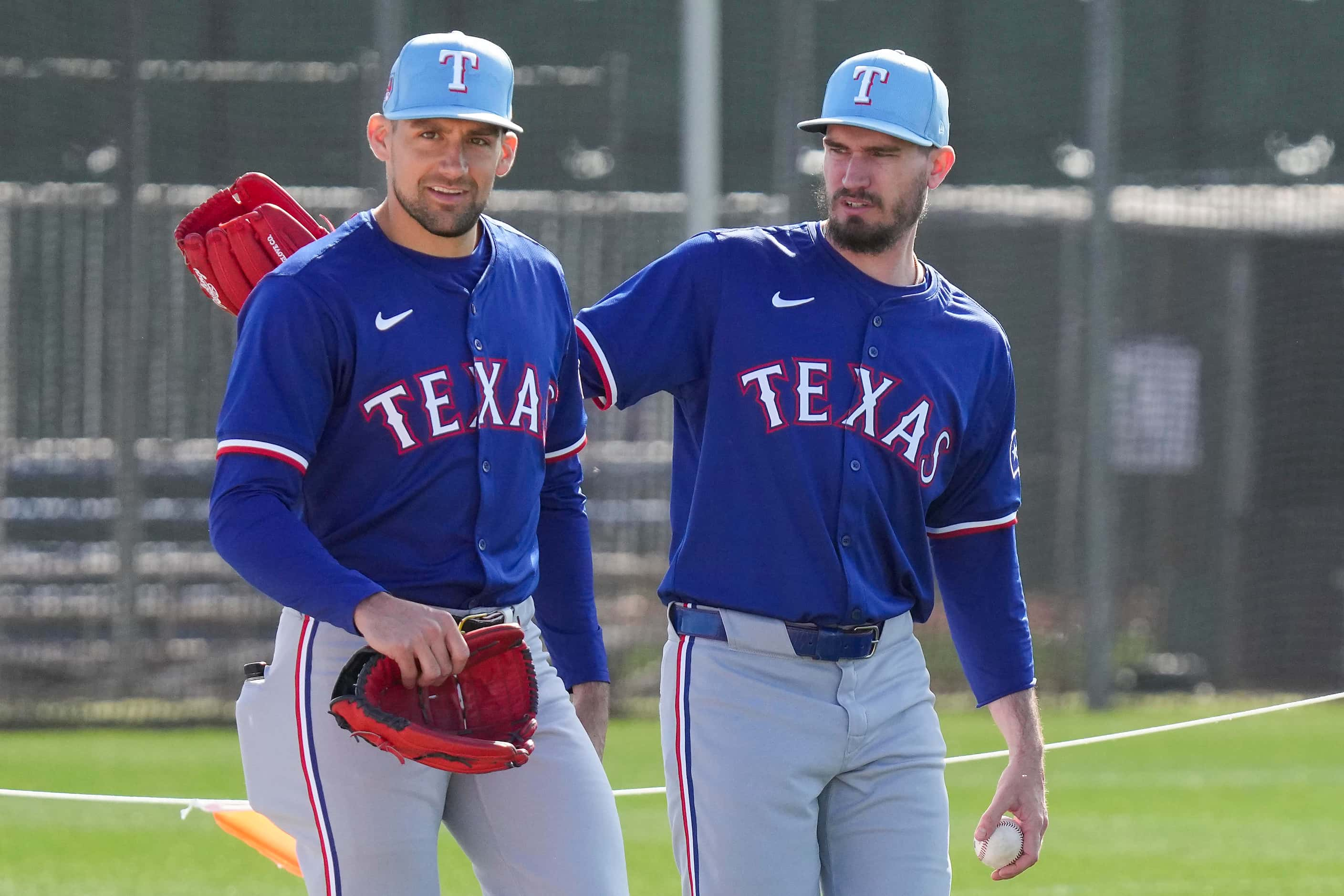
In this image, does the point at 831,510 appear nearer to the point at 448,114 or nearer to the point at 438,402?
the point at 438,402

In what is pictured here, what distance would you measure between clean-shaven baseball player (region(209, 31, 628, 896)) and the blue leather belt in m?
0.27

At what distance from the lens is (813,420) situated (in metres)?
3.37

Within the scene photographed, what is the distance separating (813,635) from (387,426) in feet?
2.83

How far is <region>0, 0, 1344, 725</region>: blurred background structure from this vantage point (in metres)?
10.0

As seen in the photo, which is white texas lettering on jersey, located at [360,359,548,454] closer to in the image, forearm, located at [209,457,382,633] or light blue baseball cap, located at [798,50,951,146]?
forearm, located at [209,457,382,633]

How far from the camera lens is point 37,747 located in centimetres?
918

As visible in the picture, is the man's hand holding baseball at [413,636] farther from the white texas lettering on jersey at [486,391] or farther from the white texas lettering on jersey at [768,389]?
the white texas lettering on jersey at [768,389]

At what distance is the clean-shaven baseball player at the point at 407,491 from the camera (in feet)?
9.38

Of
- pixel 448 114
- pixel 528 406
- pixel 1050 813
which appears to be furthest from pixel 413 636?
pixel 1050 813

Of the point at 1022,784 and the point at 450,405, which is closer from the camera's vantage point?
the point at 450,405

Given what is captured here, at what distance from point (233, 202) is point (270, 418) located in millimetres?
905

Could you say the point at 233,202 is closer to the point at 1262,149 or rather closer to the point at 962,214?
the point at 962,214

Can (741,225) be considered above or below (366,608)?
above

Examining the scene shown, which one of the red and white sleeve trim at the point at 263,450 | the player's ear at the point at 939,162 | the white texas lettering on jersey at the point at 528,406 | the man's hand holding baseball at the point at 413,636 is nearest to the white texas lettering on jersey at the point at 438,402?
the white texas lettering on jersey at the point at 528,406
